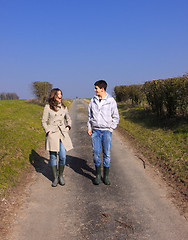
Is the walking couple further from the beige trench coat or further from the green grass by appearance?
the green grass

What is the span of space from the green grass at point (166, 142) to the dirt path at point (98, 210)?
0.94 m

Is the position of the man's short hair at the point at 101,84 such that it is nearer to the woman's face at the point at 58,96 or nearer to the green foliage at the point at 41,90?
the woman's face at the point at 58,96

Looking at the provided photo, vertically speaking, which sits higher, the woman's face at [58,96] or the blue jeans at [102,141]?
the woman's face at [58,96]

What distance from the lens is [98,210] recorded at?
420cm

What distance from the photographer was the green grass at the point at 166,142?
652 cm

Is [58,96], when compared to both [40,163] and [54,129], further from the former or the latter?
[40,163]

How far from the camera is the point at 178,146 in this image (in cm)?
837

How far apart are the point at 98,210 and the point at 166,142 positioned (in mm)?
5718

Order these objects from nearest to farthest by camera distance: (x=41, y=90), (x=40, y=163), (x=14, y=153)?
(x=40, y=163) < (x=14, y=153) < (x=41, y=90)

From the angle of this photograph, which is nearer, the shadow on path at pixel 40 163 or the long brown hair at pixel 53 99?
the long brown hair at pixel 53 99

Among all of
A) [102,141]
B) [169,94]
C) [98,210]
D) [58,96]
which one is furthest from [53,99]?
[169,94]

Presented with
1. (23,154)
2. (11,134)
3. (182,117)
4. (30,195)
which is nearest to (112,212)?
(30,195)

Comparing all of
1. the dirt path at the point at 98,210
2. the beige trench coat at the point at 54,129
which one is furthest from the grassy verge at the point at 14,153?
the beige trench coat at the point at 54,129

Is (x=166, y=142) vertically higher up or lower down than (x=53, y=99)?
lower down
